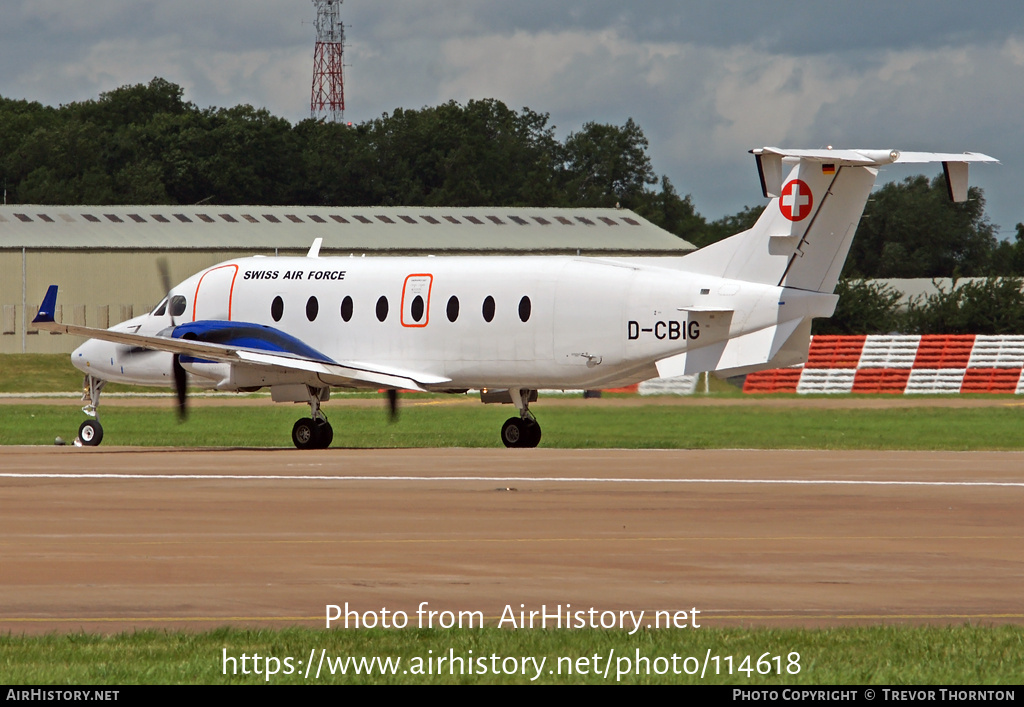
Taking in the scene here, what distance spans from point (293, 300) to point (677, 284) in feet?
27.9

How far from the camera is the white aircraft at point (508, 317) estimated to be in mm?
31922

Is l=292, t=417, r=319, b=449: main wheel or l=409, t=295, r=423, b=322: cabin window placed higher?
l=409, t=295, r=423, b=322: cabin window

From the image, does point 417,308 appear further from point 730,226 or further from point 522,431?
point 730,226

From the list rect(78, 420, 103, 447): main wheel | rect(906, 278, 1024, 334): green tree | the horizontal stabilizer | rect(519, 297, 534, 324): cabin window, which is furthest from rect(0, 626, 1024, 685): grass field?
rect(906, 278, 1024, 334): green tree

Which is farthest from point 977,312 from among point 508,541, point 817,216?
point 508,541

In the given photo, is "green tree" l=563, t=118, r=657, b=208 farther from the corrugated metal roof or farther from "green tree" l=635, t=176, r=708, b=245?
the corrugated metal roof

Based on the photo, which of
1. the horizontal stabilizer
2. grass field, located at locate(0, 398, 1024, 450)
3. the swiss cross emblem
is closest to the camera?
the horizontal stabilizer

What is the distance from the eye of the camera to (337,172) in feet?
431

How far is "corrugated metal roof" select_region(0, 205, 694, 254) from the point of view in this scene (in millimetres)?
85856

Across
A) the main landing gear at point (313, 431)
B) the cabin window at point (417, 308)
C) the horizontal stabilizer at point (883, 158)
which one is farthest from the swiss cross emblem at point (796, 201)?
the main landing gear at point (313, 431)

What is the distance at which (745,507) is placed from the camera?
71.7ft

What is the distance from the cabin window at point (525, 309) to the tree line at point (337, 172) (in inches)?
3293

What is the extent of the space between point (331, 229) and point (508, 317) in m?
57.0

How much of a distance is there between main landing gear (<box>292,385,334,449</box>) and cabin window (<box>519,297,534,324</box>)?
477 cm
